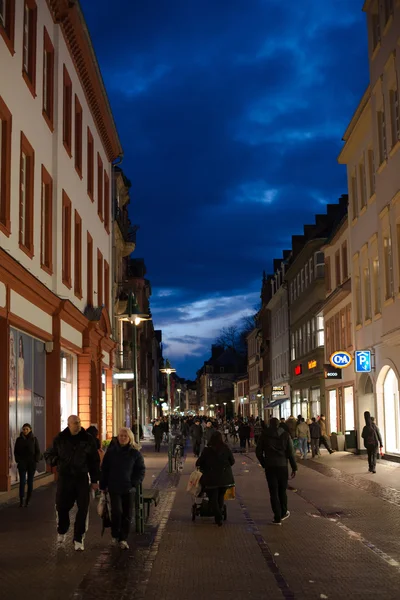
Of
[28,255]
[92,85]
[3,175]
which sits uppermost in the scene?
[92,85]

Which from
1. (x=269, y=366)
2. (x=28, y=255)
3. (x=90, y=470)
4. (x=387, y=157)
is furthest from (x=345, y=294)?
(x=269, y=366)

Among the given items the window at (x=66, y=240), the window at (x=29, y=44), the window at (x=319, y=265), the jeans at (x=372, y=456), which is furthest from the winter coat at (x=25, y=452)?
the window at (x=319, y=265)

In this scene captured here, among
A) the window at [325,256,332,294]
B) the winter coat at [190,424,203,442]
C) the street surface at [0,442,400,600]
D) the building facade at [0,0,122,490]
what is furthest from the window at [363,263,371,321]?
the street surface at [0,442,400,600]

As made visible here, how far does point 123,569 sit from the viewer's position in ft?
33.0

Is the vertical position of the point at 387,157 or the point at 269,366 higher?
the point at 387,157

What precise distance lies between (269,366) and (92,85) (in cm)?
5112

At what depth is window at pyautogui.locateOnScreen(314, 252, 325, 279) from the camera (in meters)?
48.1

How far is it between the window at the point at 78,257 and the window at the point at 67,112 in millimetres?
2743

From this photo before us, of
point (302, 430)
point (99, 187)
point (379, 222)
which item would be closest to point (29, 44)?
point (379, 222)

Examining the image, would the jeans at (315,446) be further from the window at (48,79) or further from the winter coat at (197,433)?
the window at (48,79)

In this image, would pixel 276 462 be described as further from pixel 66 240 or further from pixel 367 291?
pixel 367 291

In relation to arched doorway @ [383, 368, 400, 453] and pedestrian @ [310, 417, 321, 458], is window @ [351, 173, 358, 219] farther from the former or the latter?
pedestrian @ [310, 417, 321, 458]

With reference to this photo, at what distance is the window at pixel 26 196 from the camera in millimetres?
20891

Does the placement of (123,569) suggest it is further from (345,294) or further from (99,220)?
(345,294)
